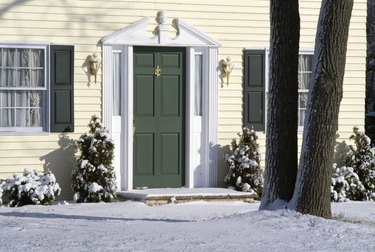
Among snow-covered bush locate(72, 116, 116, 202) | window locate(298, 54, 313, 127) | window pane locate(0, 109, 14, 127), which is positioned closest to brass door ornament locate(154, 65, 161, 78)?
snow-covered bush locate(72, 116, 116, 202)

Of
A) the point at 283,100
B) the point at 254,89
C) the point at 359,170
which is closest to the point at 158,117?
the point at 254,89

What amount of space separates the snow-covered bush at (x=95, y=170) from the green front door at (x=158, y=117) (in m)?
0.74

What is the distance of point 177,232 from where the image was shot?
980cm

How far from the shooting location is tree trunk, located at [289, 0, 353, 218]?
34.2ft

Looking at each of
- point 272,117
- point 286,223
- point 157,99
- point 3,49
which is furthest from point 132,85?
point 286,223

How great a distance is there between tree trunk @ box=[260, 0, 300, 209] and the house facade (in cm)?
381

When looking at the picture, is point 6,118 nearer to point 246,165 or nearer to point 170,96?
point 170,96

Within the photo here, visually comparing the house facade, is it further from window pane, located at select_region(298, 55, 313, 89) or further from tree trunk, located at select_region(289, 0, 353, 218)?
tree trunk, located at select_region(289, 0, 353, 218)

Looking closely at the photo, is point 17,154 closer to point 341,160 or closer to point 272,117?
point 272,117

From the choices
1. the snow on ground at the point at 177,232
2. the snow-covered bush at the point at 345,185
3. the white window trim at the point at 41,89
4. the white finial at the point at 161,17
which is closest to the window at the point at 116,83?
the white finial at the point at 161,17

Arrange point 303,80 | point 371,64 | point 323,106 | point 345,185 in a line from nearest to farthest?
point 323,106, point 345,185, point 303,80, point 371,64

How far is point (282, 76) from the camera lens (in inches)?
432

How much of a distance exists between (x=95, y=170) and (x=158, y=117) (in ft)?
5.10

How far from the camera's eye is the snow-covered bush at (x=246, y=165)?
1452 cm
